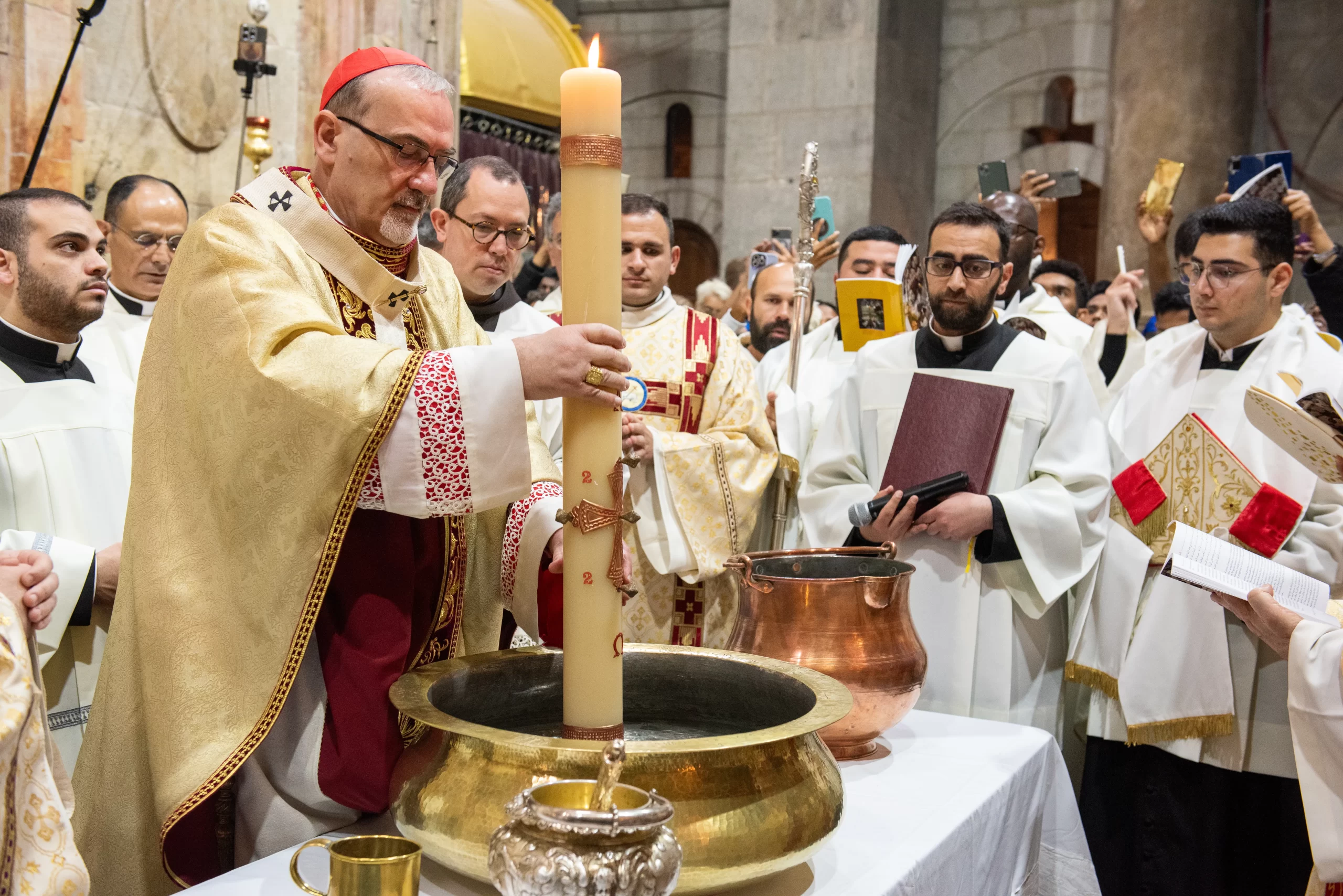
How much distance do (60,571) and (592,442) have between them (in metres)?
1.77

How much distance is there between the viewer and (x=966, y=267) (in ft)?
12.0

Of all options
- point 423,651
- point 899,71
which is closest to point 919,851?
point 423,651

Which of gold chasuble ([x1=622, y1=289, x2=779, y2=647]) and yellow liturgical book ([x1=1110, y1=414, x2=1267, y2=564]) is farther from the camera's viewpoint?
gold chasuble ([x1=622, y1=289, x2=779, y2=647])

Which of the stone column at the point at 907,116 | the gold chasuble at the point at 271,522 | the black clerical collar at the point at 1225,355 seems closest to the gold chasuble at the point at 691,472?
the black clerical collar at the point at 1225,355

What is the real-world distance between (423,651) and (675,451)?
1928mm

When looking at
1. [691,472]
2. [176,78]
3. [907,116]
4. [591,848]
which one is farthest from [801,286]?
[907,116]

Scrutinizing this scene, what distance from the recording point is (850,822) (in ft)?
5.76

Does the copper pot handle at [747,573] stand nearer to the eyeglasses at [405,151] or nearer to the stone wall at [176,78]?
the eyeglasses at [405,151]

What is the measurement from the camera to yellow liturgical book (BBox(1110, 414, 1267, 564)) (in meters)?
3.56

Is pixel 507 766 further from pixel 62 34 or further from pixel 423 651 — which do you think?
pixel 62 34

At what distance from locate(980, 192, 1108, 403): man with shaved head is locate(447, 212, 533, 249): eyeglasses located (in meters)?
2.03

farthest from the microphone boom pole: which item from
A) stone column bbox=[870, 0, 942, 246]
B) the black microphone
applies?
stone column bbox=[870, 0, 942, 246]

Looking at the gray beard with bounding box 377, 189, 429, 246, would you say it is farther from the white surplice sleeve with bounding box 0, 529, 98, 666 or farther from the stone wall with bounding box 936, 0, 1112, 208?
the stone wall with bounding box 936, 0, 1112, 208

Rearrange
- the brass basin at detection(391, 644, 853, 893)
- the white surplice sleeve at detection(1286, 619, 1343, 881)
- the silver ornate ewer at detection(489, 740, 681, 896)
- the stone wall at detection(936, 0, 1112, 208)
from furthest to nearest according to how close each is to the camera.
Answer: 1. the stone wall at detection(936, 0, 1112, 208)
2. the white surplice sleeve at detection(1286, 619, 1343, 881)
3. the brass basin at detection(391, 644, 853, 893)
4. the silver ornate ewer at detection(489, 740, 681, 896)
